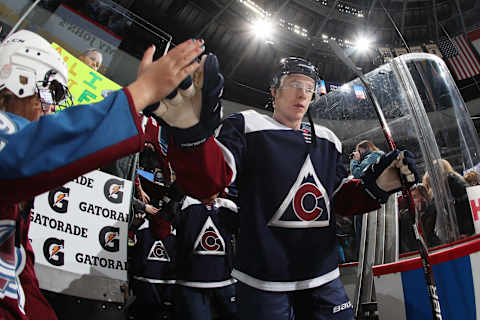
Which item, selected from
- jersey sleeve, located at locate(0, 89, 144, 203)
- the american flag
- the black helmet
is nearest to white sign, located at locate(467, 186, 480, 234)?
the black helmet

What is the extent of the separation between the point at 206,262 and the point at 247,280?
1888 millimetres

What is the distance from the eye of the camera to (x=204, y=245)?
3.29 meters

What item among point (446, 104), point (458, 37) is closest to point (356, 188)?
point (446, 104)

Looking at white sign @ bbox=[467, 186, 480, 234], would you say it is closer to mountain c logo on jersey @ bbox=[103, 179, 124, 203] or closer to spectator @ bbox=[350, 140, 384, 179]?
spectator @ bbox=[350, 140, 384, 179]

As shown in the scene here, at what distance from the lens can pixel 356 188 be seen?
181 cm

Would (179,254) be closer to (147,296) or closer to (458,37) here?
(147,296)

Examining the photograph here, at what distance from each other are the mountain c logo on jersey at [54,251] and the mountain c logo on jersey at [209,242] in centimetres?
136

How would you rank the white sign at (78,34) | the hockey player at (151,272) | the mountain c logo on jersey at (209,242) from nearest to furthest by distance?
the white sign at (78,34)
the mountain c logo on jersey at (209,242)
the hockey player at (151,272)

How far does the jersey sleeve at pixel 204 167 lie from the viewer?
1.07 meters

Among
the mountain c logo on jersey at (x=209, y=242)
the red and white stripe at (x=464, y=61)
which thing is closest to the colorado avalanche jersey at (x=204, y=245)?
the mountain c logo on jersey at (x=209, y=242)

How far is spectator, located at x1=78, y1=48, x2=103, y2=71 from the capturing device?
286 cm

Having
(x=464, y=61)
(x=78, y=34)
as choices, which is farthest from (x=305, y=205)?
(x=464, y=61)

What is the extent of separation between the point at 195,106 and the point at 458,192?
6.54ft

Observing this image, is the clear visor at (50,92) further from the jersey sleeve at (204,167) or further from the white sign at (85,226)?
the white sign at (85,226)
